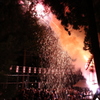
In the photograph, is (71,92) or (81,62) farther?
(71,92)

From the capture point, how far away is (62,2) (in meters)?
6.75

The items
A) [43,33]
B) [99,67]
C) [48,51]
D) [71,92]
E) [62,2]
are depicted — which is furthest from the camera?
[48,51]

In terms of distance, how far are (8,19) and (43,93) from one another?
20.9ft

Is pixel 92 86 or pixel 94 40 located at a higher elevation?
pixel 94 40

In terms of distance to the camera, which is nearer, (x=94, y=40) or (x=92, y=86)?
(x=94, y=40)

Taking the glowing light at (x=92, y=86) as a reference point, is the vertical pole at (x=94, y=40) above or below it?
above

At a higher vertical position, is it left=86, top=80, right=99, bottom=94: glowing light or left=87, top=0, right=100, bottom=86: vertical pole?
left=87, top=0, right=100, bottom=86: vertical pole

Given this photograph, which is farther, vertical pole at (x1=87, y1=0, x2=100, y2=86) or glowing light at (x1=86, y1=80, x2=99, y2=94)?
glowing light at (x1=86, y1=80, x2=99, y2=94)

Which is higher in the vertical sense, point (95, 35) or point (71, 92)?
point (95, 35)

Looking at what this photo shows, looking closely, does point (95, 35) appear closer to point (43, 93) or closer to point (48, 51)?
point (43, 93)

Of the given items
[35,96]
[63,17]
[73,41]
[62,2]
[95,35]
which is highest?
[62,2]

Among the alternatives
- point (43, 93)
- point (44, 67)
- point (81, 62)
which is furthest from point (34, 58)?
point (81, 62)

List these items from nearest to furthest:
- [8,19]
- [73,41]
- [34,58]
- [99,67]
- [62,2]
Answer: [99,67]
[8,19]
[62,2]
[73,41]
[34,58]

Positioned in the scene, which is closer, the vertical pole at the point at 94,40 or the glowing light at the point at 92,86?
the vertical pole at the point at 94,40
